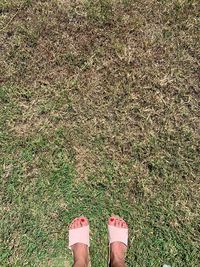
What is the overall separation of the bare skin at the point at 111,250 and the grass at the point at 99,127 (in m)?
0.07

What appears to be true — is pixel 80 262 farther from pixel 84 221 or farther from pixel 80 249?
pixel 84 221

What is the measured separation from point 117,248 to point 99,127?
3.81ft

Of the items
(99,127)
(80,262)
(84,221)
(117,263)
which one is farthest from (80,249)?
(99,127)

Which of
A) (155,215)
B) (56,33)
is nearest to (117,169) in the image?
(155,215)

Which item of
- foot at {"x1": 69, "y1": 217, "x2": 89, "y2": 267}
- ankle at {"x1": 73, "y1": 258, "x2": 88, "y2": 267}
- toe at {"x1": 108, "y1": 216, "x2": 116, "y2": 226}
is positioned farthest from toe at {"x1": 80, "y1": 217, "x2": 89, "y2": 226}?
ankle at {"x1": 73, "y1": 258, "x2": 88, "y2": 267}

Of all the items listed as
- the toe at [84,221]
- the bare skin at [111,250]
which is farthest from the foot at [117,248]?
the toe at [84,221]

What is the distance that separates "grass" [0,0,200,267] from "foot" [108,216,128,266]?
6 cm

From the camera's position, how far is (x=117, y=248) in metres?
4.09

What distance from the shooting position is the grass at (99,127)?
412 centimetres

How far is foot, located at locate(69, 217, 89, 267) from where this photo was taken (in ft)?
13.3

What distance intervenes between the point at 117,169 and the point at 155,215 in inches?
22.2

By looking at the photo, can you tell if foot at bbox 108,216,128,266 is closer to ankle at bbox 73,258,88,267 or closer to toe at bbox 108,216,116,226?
toe at bbox 108,216,116,226

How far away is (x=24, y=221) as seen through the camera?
13.6 ft

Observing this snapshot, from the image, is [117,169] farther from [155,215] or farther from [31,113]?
[31,113]
